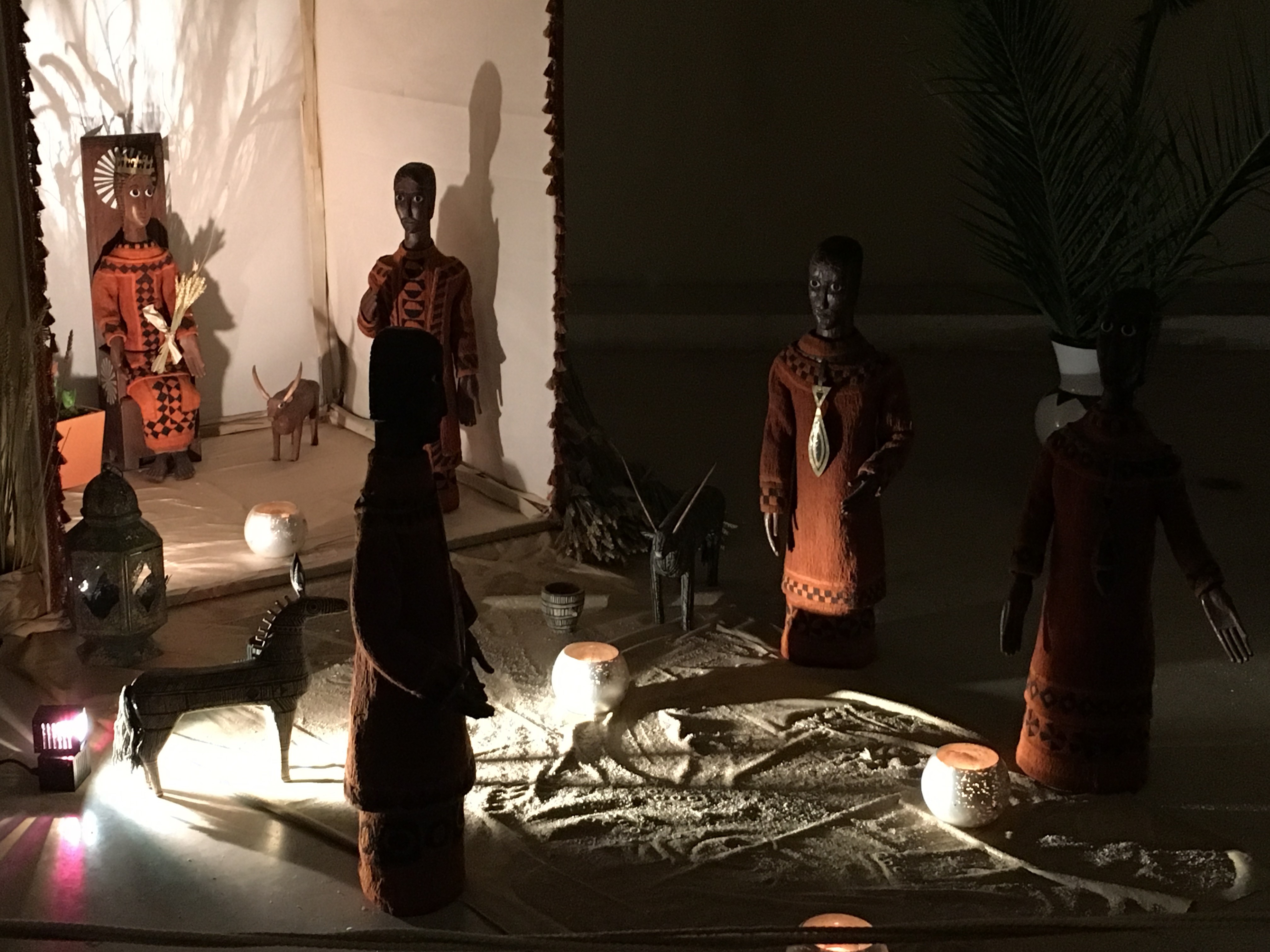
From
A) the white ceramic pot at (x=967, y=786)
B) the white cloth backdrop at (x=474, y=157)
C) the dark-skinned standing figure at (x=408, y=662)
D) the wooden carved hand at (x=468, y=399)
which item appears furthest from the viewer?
the wooden carved hand at (x=468, y=399)

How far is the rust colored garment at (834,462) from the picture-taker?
161 inches

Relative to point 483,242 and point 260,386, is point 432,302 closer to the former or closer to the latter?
point 483,242

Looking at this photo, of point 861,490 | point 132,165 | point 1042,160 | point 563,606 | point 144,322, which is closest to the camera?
point 861,490

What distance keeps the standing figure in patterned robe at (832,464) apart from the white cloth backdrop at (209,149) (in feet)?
9.10

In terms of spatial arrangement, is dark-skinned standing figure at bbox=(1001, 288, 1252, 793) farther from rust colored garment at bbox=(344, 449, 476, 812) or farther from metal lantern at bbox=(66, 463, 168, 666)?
metal lantern at bbox=(66, 463, 168, 666)

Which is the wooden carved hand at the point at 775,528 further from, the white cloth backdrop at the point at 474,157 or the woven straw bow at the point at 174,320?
the woven straw bow at the point at 174,320

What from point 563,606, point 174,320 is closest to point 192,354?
point 174,320

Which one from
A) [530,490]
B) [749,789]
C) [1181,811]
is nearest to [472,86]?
[530,490]

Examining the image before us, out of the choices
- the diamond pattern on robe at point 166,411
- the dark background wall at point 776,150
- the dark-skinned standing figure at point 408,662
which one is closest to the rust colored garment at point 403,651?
the dark-skinned standing figure at point 408,662

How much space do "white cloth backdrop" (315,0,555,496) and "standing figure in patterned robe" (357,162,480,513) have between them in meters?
0.14

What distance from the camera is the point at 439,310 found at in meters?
5.23

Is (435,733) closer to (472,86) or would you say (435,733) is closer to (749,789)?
(749,789)

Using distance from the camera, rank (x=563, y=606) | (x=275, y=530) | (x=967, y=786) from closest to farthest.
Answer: (x=967, y=786) < (x=563, y=606) < (x=275, y=530)

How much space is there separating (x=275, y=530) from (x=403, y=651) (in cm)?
206
